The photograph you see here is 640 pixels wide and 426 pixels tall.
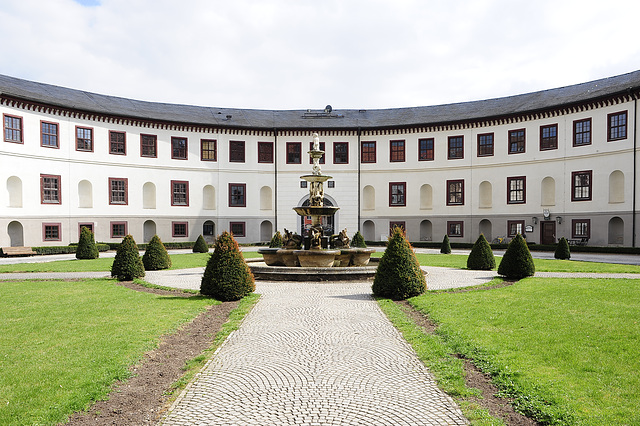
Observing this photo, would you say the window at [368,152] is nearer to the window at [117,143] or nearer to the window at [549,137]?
the window at [549,137]

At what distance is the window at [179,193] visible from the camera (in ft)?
130

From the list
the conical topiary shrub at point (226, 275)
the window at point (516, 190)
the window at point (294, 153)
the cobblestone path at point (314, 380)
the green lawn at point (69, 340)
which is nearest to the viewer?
the cobblestone path at point (314, 380)

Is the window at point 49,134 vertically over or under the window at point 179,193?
over

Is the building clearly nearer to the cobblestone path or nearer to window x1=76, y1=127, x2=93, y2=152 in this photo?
window x1=76, y1=127, x2=93, y2=152

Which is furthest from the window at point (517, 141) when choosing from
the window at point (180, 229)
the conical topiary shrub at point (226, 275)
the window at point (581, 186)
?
the conical topiary shrub at point (226, 275)

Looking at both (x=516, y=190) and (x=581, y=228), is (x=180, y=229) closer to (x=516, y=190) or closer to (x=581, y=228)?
(x=516, y=190)

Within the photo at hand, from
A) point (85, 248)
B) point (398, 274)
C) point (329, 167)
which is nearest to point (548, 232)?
point (329, 167)

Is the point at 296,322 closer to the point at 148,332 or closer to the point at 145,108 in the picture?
the point at 148,332

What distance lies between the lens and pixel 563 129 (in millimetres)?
34312

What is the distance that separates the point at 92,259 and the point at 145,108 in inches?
734

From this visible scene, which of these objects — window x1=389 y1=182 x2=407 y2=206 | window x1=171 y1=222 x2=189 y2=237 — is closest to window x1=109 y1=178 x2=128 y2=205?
window x1=171 y1=222 x2=189 y2=237

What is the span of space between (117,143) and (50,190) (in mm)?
6561

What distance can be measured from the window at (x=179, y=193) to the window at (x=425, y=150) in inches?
862

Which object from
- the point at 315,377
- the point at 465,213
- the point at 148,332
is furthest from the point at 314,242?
the point at 465,213
